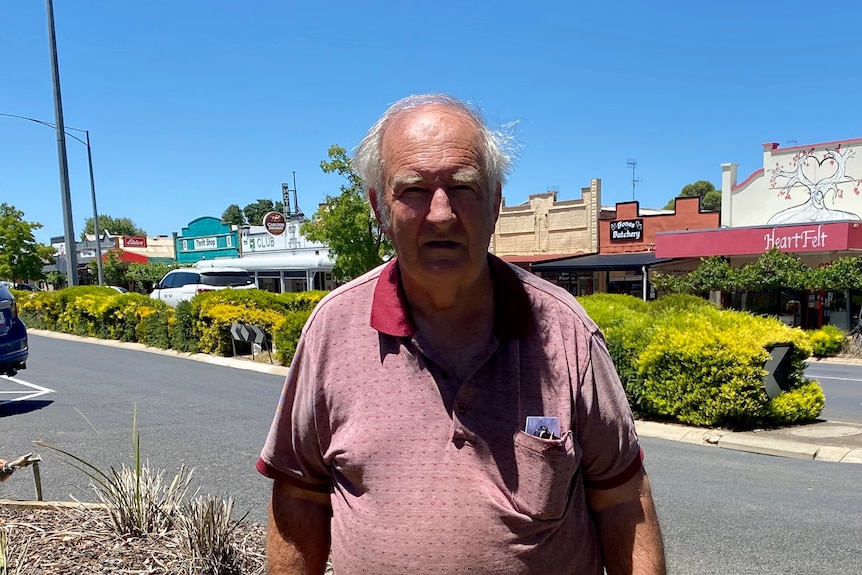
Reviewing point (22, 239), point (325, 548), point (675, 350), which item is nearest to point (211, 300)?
point (675, 350)

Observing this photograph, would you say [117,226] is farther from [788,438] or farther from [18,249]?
[788,438]

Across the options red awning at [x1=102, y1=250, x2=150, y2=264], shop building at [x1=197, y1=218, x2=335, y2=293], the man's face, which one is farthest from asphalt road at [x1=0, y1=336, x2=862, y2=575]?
red awning at [x1=102, y1=250, x2=150, y2=264]

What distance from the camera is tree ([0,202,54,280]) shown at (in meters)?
37.8

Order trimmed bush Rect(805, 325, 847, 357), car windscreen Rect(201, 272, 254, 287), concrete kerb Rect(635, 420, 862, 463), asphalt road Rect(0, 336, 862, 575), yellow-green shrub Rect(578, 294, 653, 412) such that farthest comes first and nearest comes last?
car windscreen Rect(201, 272, 254, 287)
trimmed bush Rect(805, 325, 847, 357)
yellow-green shrub Rect(578, 294, 653, 412)
concrete kerb Rect(635, 420, 862, 463)
asphalt road Rect(0, 336, 862, 575)

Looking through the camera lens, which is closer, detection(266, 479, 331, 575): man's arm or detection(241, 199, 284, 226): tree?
detection(266, 479, 331, 575): man's arm

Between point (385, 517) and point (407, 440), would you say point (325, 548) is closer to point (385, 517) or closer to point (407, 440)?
point (385, 517)

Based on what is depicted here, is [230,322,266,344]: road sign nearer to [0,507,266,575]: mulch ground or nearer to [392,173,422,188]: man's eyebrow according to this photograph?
[0,507,266,575]: mulch ground

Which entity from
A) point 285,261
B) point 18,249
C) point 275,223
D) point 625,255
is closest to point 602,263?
point 625,255

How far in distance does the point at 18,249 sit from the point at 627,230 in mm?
33743

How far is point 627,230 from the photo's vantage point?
27.1m

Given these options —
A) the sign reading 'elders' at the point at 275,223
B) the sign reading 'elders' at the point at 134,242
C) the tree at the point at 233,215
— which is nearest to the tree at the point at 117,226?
the tree at the point at 233,215

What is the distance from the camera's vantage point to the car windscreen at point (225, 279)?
23.3 meters

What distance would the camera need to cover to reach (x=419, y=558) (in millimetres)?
1525

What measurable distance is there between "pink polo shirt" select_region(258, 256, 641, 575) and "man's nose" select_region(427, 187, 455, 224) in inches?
10.7
